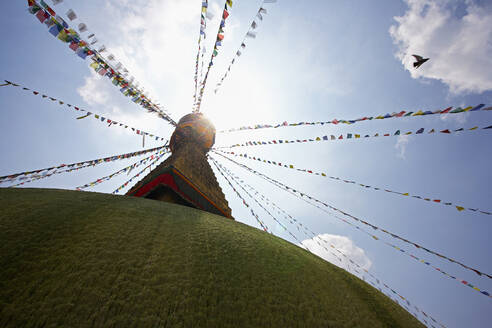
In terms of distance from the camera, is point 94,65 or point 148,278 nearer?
point 148,278

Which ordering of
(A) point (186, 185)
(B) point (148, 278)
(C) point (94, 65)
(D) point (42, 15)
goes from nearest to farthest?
(B) point (148, 278)
(D) point (42, 15)
(A) point (186, 185)
(C) point (94, 65)

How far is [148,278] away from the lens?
1.31 metres

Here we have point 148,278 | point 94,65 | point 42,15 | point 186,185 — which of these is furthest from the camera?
point 94,65

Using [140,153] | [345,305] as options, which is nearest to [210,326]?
[345,305]

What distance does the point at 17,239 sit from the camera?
138cm

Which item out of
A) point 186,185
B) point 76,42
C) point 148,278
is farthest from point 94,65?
point 148,278

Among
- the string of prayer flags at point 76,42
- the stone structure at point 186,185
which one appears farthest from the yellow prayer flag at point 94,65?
the stone structure at point 186,185

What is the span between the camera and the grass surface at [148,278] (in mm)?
1063

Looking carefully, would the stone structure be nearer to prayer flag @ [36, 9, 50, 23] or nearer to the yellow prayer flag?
the yellow prayer flag

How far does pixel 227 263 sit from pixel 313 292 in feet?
2.48

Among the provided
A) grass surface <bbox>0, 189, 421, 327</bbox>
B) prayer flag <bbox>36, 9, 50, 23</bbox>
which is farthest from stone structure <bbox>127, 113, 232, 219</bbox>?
prayer flag <bbox>36, 9, 50, 23</bbox>

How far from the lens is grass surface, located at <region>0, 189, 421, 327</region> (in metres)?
1.06

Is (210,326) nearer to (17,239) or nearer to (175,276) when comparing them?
(175,276)

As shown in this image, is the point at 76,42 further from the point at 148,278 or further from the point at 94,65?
the point at 148,278
